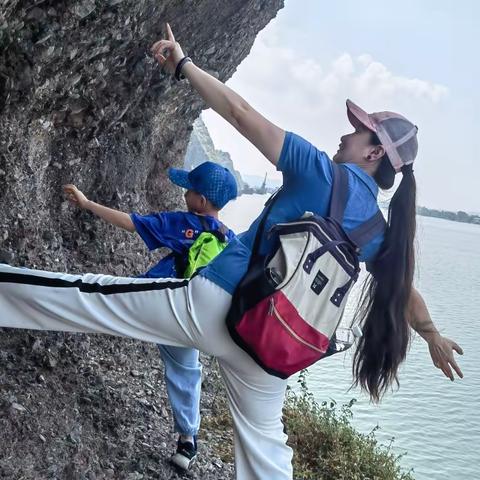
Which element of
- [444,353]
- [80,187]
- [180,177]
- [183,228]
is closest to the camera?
[444,353]

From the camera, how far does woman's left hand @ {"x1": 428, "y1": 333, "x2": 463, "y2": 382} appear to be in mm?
3471

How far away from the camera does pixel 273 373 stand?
2977 mm

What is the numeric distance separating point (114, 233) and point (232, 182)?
11.6ft

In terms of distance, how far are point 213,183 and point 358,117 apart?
49.1 inches

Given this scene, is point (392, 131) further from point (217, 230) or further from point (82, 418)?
point (82, 418)

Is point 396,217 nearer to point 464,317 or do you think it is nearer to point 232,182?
point 232,182

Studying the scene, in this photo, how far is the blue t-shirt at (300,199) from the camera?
2830 mm

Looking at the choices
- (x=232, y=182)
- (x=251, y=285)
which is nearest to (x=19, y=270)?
(x=251, y=285)

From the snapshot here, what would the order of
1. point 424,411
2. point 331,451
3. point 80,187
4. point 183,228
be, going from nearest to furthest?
1. point 183,228
2. point 80,187
3. point 331,451
4. point 424,411

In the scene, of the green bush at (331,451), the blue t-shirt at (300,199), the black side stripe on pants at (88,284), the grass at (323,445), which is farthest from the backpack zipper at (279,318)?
the green bush at (331,451)

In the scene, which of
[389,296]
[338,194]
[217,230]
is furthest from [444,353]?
[217,230]

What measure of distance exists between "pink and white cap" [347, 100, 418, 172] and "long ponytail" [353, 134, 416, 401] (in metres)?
0.05

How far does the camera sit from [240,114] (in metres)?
2.93

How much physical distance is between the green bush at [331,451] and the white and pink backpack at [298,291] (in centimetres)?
405
